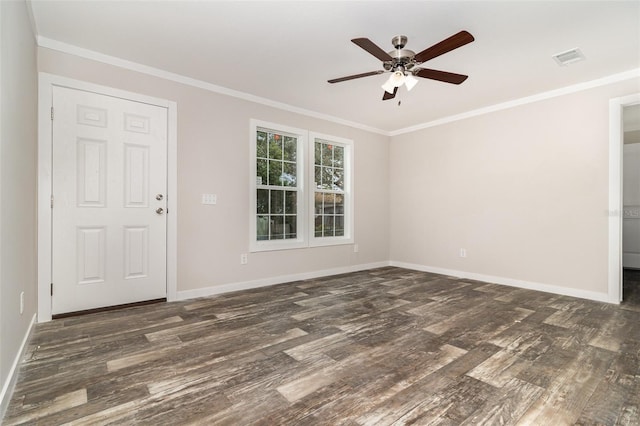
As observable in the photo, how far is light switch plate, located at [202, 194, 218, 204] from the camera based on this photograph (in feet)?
12.3

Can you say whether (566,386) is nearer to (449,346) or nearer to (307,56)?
(449,346)

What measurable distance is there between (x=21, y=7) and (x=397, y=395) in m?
3.46

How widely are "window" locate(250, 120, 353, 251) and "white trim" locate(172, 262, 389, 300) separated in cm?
44

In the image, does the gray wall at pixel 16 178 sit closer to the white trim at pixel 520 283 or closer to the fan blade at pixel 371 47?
the fan blade at pixel 371 47

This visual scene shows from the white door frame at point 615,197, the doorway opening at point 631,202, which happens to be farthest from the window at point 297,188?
the doorway opening at point 631,202

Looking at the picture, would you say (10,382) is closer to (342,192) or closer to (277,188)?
(277,188)

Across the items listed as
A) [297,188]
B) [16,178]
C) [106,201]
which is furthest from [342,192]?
[16,178]

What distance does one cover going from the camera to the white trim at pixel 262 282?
143 inches

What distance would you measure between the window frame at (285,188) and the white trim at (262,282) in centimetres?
43

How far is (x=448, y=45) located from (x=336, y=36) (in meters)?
0.98

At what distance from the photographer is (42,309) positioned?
9.11 feet

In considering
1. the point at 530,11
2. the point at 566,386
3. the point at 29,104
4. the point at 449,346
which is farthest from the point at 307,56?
the point at 566,386

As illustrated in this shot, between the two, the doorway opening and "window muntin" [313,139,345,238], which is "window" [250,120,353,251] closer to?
"window muntin" [313,139,345,238]

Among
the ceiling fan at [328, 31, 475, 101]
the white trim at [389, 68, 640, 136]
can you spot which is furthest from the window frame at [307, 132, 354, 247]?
the ceiling fan at [328, 31, 475, 101]
